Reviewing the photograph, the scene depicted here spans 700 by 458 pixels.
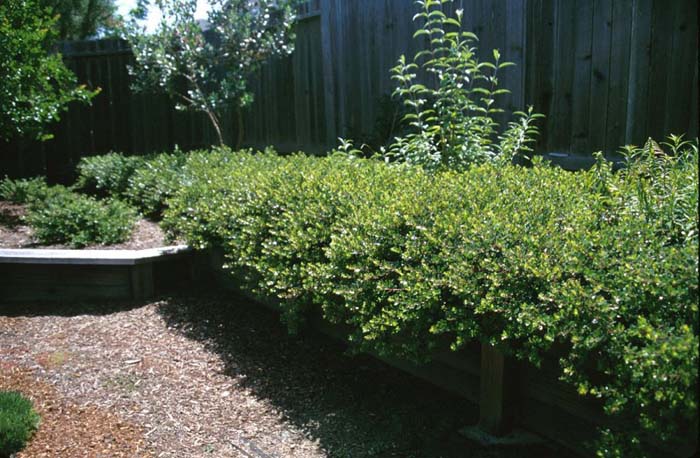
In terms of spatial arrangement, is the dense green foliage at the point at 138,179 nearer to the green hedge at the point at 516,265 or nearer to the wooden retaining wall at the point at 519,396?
the green hedge at the point at 516,265

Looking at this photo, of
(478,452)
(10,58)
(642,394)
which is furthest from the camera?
(10,58)

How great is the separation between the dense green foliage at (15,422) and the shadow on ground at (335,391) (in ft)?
3.77

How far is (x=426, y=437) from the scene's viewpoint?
3248mm

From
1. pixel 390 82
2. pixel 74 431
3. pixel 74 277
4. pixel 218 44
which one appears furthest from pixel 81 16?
pixel 74 431

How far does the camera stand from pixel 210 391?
12.8ft

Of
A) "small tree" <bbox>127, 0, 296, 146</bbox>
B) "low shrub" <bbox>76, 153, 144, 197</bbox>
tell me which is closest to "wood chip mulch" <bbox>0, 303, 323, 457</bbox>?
"low shrub" <bbox>76, 153, 144, 197</bbox>

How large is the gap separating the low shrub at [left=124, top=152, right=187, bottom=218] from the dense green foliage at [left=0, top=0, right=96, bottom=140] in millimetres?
1217

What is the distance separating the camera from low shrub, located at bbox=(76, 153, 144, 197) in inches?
320

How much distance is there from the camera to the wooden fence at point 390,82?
4.79 metres

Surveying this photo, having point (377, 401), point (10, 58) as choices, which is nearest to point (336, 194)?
point (377, 401)

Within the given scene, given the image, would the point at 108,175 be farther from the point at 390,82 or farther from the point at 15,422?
the point at 15,422

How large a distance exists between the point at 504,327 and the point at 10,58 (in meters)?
6.47

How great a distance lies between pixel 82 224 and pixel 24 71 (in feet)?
7.47

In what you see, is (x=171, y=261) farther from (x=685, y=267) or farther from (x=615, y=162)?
(x=685, y=267)
